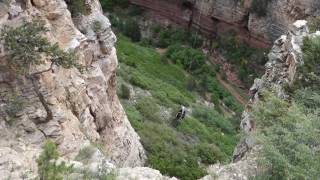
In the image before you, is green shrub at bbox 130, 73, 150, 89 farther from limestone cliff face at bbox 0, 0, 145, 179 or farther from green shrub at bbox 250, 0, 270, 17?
green shrub at bbox 250, 0, 270, 17

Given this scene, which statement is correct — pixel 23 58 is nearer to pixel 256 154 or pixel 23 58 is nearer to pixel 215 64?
pixel 256 154

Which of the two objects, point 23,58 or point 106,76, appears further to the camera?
point 106,76

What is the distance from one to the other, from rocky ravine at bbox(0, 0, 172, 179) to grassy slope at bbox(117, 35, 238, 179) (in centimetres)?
343

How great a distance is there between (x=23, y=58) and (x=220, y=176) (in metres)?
4.81

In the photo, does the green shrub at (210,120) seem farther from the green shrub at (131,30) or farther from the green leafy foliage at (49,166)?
the green leafy foliage at (49,166)

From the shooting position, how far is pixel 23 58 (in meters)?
12.5

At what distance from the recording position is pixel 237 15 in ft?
126

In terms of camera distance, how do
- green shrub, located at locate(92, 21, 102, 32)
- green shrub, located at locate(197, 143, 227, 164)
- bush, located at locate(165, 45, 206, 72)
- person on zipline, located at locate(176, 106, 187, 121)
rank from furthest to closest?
1. bush, located at locate(165, 45, 206, 72)
2. person on zipline, located at locate(176, 106, 187, 121)
3. green shrub, located at locate(197, 143, 227, 164)
4. green shrub, located at locate(92, 21, 102, 32)

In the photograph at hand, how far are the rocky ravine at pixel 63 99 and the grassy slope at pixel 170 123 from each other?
3.43 meters

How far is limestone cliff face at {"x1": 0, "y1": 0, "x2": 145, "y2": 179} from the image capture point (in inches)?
488

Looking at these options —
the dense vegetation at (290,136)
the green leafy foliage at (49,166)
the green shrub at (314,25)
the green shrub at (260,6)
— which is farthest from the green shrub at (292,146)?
the green shrub at (260,6)

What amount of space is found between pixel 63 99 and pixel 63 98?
1.0 inches

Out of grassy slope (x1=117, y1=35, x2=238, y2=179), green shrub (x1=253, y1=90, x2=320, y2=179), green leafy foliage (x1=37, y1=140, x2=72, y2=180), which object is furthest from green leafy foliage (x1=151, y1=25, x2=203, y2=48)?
green leafy foliage (x1=37, y1=140, x2=72, y2=180)

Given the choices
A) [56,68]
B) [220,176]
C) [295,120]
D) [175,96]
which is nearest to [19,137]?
[56,68]
